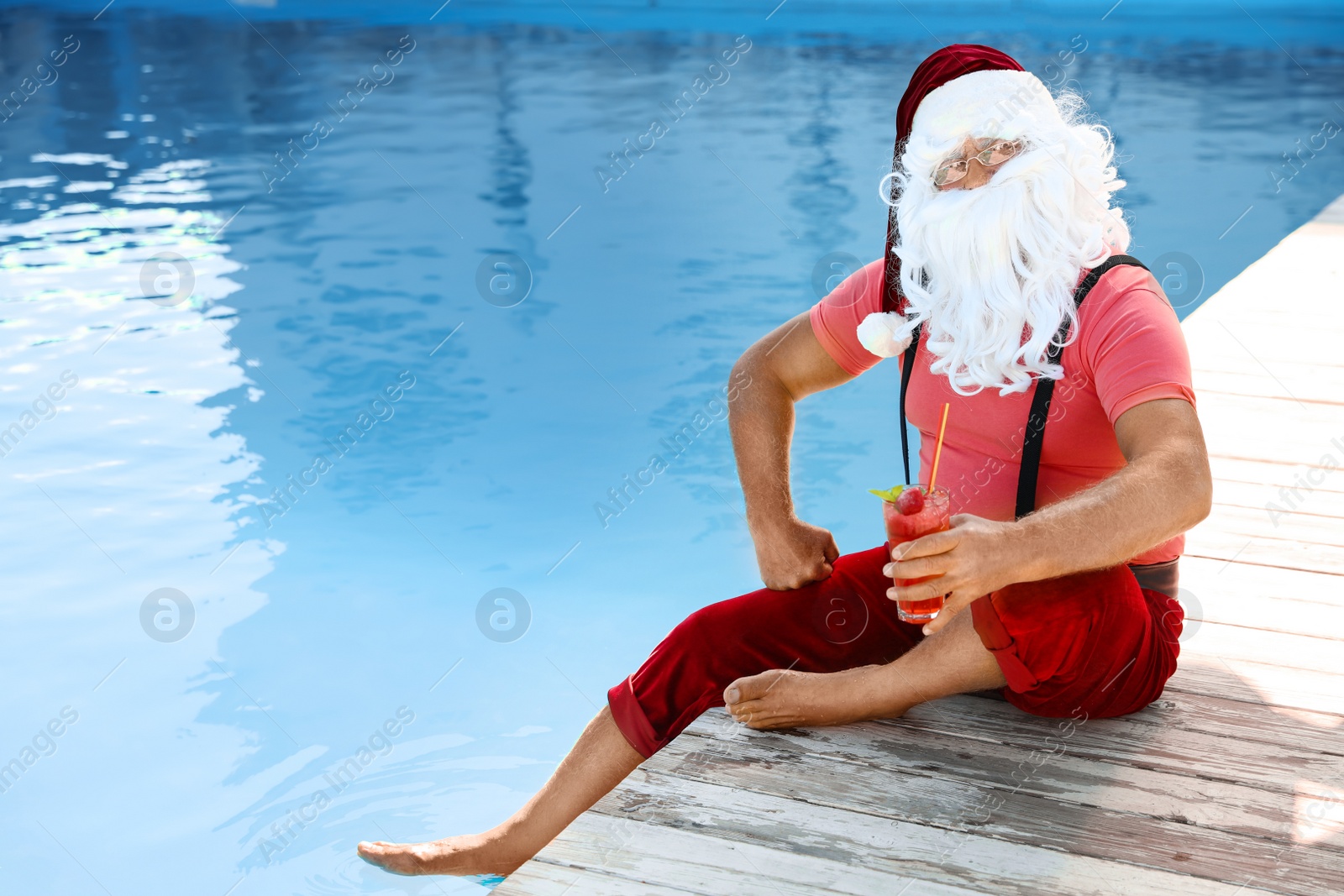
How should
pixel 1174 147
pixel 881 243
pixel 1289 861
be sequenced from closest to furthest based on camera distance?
pixel 1289 861, pixel 881 243, pixel 1174 147

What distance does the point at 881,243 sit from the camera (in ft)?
23.6

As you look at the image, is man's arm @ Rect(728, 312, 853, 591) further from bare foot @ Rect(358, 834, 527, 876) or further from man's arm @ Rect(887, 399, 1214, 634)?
bare foot @ Rect(358, 834, 527, 876)

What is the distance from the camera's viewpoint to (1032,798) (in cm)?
160

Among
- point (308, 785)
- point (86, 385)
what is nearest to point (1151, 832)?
point (308, 785)

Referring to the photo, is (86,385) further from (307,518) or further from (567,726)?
(567,726)

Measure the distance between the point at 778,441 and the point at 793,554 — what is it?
0.21m

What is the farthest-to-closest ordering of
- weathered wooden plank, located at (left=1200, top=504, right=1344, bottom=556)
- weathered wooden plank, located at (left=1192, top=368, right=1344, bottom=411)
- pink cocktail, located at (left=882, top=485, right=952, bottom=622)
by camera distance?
weathered wooden plank, located at (left=1192, top=368, right=1344, bottom=411) < weathered wooden plank, located at (left=1200, top=504, right=1344, bottom=556) < pink cocktail, located at (left=882, top=485, right=952, bottom=622)

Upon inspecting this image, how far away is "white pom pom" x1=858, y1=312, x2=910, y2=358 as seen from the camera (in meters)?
1.85

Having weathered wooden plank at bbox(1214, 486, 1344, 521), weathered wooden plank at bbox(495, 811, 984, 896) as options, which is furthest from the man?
weathered wooden plank at bbox(1214, 486, 1344, 521)

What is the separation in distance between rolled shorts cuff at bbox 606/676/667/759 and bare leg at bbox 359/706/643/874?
11 mm

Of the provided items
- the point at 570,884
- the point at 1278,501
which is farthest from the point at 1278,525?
the point at 570,884

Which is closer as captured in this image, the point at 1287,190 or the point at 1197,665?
the point at 1197,665

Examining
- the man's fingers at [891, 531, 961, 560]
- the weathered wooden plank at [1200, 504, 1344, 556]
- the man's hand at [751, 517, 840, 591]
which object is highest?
the man's fingers at [891, 531, 961, 560]

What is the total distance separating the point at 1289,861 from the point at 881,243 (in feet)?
19.7
